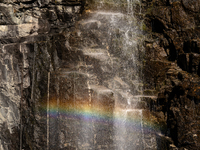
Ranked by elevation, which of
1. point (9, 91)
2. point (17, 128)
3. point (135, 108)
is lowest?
point (17, 128)

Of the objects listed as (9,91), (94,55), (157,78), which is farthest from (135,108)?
(9,91)

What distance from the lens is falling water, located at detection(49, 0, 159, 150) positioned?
5473 mm

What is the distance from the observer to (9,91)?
613 cm

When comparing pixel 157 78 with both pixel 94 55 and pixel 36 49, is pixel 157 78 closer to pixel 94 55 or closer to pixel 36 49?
pixel 94 55

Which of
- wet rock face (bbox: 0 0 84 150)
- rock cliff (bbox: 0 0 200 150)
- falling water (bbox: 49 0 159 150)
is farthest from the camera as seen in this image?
wet rock face (bbox: 0 0 84 150)

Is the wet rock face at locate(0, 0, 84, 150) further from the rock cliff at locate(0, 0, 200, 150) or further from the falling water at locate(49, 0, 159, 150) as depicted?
the falling water at locate(49, 0, 159, 150)

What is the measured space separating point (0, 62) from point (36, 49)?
3.79ft

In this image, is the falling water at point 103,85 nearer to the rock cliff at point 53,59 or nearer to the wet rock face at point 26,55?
the rock cliff at point 53,59

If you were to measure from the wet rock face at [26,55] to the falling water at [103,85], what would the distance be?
20.1 inches

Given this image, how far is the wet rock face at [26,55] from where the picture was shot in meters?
5.88

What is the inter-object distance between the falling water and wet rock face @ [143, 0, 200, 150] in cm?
49

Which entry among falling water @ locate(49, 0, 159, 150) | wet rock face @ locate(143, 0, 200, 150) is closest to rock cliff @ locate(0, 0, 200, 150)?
wet rock face @ locate(143, 0, 200, 150)

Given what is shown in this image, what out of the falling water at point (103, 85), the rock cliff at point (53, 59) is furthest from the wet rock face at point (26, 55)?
the falling water at point (103, 85)

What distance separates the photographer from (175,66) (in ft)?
20.0
